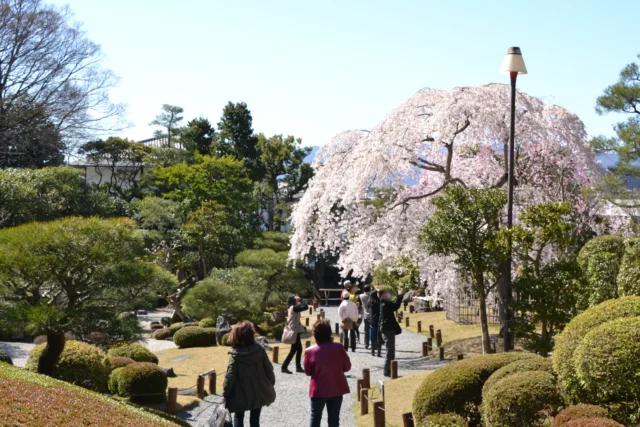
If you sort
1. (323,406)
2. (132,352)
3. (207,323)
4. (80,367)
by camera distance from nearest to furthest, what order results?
(323,406) → (80,367) → (132,352) → (207,323)

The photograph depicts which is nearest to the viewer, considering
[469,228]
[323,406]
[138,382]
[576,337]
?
[576,337]

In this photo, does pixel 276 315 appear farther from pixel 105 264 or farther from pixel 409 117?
pixel 105 264

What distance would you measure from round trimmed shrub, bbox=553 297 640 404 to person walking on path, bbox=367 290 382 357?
8.62 metres

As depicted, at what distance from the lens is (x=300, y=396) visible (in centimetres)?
1292

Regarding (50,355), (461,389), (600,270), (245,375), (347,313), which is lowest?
(461,389)

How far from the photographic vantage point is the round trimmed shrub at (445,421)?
8609 millimetres

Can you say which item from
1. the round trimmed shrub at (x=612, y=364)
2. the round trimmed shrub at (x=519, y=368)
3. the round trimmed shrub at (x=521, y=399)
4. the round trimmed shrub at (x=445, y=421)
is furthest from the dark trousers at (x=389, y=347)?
the round trimmed shrub at (x=612, y=364)

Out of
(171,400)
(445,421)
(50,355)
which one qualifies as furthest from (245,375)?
(50,355)

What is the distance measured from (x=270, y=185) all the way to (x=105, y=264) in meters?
30.9

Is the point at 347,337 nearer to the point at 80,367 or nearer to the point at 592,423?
the point at 80,367

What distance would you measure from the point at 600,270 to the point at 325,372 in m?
6.37

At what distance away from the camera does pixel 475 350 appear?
56.5 feet

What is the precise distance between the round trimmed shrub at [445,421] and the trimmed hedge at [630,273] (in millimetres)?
3119

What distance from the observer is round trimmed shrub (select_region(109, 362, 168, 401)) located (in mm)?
12984
